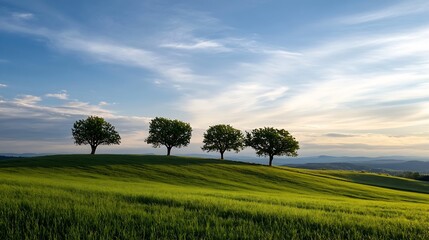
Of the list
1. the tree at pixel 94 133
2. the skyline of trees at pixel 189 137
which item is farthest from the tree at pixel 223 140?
the tree at pixel 94 133

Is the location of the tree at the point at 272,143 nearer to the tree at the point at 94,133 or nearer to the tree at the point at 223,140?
the tree at the point at 223,140

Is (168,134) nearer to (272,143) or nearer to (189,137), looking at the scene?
(189,137)

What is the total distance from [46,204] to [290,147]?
88906 millimetres

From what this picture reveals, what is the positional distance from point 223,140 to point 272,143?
54.8 ft

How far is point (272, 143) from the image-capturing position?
9706 cm

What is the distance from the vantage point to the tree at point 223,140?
105875mm

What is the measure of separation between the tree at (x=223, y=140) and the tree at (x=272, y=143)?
559 cm

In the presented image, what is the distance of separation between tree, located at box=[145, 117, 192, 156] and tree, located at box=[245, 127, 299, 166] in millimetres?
20857

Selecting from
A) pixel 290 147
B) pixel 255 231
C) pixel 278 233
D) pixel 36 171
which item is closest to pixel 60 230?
pixel 255 231

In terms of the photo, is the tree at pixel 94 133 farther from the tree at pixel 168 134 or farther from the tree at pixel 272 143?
the tree at pixel 272 143

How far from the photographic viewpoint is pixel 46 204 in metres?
10.9

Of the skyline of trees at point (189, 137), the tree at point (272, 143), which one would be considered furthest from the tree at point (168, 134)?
the tree at point (272, 143)

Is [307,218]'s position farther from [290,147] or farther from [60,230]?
[290,147]

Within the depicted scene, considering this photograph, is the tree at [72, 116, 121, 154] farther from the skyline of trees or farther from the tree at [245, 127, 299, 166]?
the tree at [245, 127, 299, 166]
